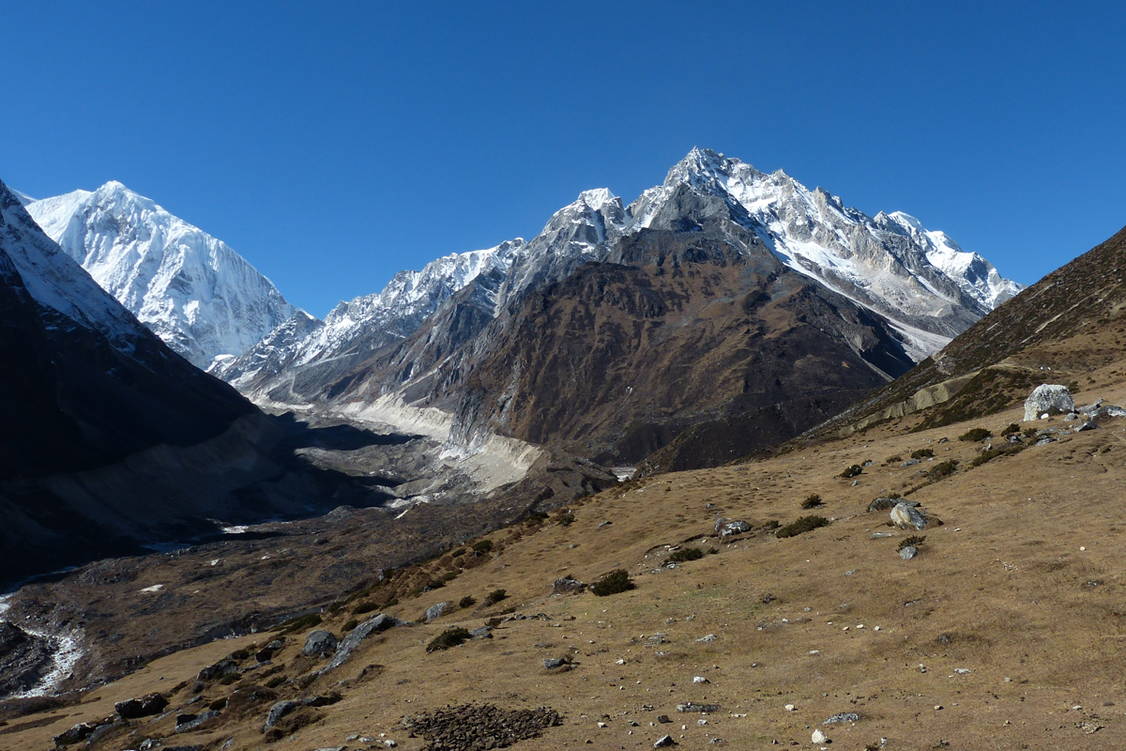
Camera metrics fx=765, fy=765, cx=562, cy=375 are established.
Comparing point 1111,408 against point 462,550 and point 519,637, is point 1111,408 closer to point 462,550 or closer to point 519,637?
point 519,637

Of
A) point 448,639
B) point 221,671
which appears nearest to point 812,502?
point 448,639

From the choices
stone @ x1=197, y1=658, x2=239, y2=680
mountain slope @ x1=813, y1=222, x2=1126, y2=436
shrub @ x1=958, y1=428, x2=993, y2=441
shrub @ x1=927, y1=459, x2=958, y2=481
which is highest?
mountain slope @ x1=813, y1=222, x2=1126, y2=436

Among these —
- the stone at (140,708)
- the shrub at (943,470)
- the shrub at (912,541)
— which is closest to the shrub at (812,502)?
the shrub at (943,470)

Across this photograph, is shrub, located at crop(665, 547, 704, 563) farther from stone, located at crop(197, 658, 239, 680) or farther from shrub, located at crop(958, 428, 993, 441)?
stone, located at crop(197, 658, 239, 680)

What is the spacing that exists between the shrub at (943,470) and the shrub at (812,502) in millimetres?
5350

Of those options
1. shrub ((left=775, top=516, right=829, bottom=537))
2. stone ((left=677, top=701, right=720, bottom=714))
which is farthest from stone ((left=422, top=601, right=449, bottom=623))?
stone ((left=677, top=701, right=720, bottom=714))

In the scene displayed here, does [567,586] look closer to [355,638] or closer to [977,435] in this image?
[355,638]

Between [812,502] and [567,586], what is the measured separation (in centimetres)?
1383

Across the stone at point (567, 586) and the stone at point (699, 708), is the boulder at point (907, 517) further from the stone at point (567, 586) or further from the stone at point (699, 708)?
→ the stone at point (699, 708)

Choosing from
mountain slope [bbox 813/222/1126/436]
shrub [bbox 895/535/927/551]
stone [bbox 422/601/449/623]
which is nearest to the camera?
shrub [bbox 895/535/927/551]

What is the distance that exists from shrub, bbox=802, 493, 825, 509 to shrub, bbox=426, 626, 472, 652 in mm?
19469

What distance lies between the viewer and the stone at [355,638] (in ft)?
93.1

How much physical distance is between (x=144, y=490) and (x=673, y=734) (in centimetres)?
Result: 19547

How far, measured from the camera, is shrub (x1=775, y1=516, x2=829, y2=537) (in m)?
33.0
